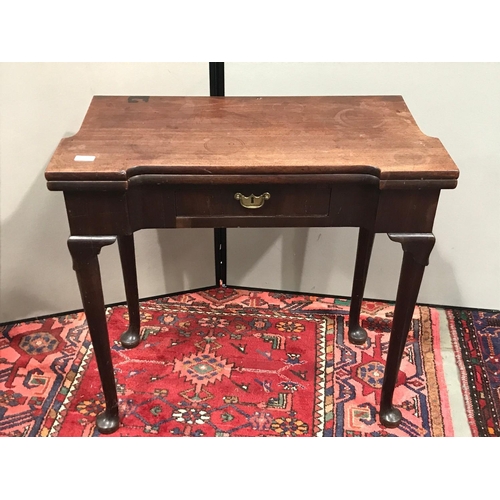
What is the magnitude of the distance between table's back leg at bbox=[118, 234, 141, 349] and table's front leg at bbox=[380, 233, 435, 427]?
81 centimetres

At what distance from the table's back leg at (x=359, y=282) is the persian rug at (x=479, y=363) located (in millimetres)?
327

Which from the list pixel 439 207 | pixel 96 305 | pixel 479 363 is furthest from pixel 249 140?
pixel 479 363

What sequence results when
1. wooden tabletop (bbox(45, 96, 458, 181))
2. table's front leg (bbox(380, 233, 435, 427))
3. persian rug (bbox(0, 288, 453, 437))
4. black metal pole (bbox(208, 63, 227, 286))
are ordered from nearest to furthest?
wooden tabletop (bbox(45, 96, 458, 181)) < table's front leg (bbox(380, 233, 435, 427)) < persian rug (bbox(0, 288, 453, 437)) < black metal pole (bbox(208, 63, 227, 286))

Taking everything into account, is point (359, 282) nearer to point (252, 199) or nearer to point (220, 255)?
point (220, 255)

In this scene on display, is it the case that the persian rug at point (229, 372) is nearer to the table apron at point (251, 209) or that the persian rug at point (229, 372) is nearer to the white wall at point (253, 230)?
the white wall at point (253, 230)

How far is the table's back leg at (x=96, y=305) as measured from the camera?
142cm

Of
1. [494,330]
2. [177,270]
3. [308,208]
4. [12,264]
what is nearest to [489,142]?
[494,330]

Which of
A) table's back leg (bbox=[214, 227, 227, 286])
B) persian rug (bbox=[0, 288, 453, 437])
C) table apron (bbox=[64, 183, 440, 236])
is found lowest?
persian rug (bbox=[0, 288, 453, 437])

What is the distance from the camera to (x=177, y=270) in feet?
7.43

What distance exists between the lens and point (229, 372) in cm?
196

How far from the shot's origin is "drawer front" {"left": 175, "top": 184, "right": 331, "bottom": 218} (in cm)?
139

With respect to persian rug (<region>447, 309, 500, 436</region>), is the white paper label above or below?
above

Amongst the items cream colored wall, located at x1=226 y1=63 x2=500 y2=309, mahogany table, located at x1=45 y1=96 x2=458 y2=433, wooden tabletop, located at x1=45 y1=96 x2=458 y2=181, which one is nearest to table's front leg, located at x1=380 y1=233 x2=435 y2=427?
mahogany table, located at x1=45 y1=96 x2=458 y2=433

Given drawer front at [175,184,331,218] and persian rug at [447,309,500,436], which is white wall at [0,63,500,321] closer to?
persian rug at [447,309,500,436]
